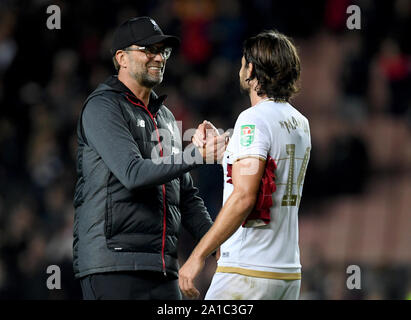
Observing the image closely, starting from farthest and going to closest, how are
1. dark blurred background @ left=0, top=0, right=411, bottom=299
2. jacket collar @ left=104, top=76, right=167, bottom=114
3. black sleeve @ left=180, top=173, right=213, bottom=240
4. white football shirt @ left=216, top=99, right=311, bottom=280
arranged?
1. dark blurred background @ left=0, top=0, right=411, bottom=299
2. black sleeve @ left=180, top=173, right=213, bottom=240
3. jacket collar @ left=104, top=76, right=167, bottom=114
4. white football shirt @ left=216, top=99, right=311, bottom=280

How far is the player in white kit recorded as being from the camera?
3.58m

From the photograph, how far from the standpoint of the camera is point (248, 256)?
367 cm

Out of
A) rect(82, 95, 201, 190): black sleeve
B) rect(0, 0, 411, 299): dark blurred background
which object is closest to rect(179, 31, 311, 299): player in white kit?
rect(82, 95, 201, 190): black sleeve

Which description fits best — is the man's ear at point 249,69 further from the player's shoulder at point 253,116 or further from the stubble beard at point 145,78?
the stubble beard at point 145,78

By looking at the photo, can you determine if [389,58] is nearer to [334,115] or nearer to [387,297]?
[334,115]

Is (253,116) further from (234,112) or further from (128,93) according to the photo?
(234,112)

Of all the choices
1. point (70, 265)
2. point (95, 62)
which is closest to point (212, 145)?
Result: point (70, 265)

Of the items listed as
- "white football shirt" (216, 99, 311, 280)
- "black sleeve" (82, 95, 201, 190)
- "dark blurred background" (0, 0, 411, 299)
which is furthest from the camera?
"dark blurred background" (0, 0, 411, 299)

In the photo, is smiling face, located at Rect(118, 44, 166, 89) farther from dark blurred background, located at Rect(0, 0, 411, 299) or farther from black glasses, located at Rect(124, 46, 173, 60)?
dark blurred background, located at Rect(0, 0, 411, 299)

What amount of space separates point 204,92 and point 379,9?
9.22 ft

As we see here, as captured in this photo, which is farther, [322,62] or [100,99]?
[322,62]

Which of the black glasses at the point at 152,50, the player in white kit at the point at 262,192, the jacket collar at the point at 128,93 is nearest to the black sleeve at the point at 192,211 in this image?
the jacket collar at the point at 128,93

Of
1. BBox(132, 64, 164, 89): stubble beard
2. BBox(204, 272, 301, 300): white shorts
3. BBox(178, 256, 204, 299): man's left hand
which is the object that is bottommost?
BBox(204, 272, 301, 300): white shorts

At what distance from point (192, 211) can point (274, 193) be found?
799 mm
